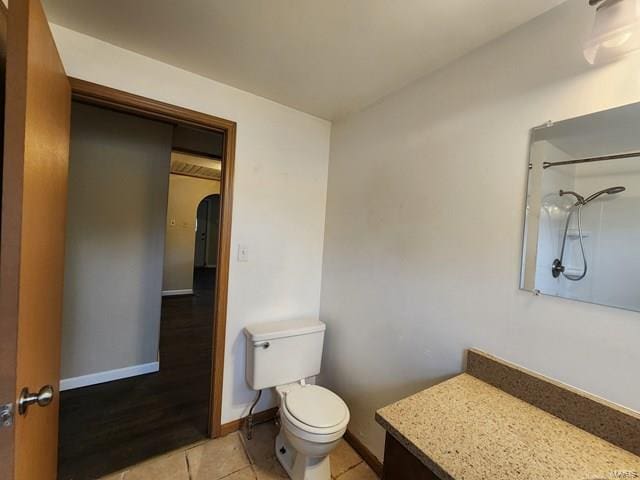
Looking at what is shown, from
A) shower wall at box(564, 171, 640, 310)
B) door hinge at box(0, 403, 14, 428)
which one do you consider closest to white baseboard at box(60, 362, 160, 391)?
door hinge at box(0, 403, 14, 428)

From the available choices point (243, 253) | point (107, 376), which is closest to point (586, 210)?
point (243, 253)

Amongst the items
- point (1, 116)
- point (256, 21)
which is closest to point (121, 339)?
point (1, 116)

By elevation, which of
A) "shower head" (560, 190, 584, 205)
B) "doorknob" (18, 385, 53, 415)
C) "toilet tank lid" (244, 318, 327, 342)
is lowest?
"toilet tank lid" (244, 318, 327, 342)

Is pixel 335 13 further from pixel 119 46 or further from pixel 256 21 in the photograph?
pixel 119 46

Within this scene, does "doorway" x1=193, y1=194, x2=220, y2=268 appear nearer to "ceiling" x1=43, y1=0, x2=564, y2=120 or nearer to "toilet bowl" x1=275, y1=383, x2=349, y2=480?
"ceiling" x1=43, y1=0, x2=564, y2=120

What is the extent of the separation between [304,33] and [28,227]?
1.21 meters

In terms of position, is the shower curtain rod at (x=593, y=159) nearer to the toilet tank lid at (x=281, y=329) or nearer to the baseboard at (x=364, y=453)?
the toilet tank lid at (x=281, y=329)

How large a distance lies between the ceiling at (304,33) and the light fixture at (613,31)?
27 cm

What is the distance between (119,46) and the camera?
1.38 metres

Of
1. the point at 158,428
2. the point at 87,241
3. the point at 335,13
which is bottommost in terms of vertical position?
the point at 158,428

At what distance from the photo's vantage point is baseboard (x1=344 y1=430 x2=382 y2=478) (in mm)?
1585

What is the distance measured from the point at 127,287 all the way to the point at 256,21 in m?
2.28

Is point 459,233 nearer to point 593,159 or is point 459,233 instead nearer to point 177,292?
point 593,159

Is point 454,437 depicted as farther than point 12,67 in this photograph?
Yes
